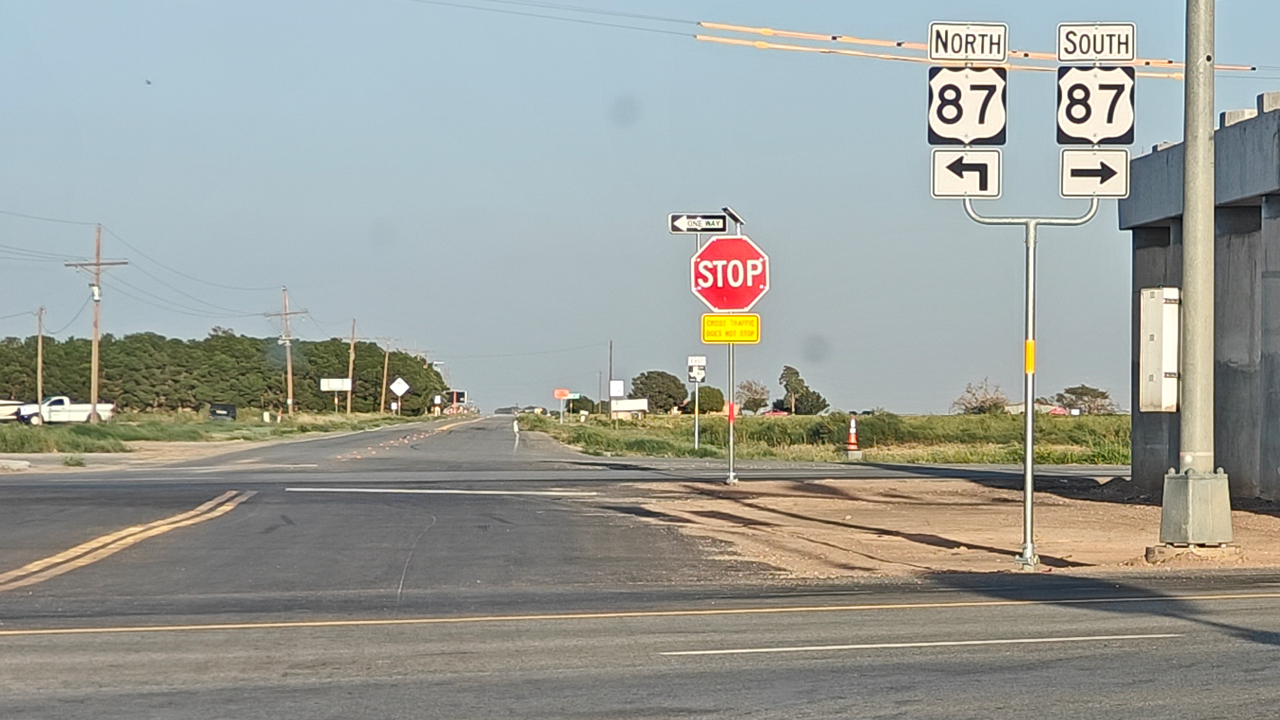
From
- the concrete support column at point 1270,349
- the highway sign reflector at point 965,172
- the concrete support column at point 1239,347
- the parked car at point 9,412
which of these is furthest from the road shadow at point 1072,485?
the parked car at point 9,412

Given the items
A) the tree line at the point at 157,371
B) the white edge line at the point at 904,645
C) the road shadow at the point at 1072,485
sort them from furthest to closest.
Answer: the tree line at the point at 157,371 → the road shadow at the point at 1072,485 → the white edge line at the point at 904,645

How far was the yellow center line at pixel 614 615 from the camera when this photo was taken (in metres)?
11.0

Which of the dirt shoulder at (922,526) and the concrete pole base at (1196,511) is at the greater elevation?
the concrete pole base at (1196,511)

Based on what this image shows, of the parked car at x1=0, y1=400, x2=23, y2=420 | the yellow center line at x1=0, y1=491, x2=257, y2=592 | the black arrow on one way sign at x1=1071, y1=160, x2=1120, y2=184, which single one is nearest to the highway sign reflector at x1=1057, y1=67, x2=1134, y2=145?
the black arrow on one way sign at x1=1071, y1=160, x2=1120, y2=184

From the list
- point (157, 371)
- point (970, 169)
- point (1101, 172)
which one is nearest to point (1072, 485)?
point (1101, 172)

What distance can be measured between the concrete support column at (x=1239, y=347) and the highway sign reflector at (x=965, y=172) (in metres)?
10.6

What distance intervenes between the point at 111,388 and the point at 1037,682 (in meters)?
166

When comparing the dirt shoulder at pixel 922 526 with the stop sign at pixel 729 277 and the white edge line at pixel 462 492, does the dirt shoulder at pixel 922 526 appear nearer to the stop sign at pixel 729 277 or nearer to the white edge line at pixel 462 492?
the white edge line at pixel 462 492

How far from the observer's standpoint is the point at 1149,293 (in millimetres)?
16547

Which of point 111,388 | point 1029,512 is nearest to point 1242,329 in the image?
point 1029,512

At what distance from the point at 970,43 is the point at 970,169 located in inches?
52.4

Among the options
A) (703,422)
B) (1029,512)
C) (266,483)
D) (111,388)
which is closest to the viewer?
(1029,512)

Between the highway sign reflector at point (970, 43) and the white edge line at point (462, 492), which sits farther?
the white edge line at point (462, 492)

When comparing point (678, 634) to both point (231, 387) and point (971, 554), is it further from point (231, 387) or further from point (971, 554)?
point (231, 387)
